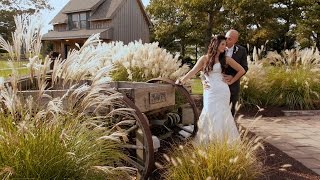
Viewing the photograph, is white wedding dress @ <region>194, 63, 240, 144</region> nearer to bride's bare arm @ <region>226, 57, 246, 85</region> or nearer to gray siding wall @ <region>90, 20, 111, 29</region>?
bride's bare arm @ <region>226, 57, 246, 85</region>

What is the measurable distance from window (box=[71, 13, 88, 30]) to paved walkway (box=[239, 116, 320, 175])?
2616cm

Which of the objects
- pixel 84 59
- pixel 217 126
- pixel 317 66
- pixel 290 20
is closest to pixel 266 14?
pixel 290 20

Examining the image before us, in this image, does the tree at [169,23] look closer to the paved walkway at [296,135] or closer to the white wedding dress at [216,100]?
the paved walkway at [296,135]

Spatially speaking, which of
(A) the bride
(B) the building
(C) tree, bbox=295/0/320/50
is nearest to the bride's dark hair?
(A) the bride

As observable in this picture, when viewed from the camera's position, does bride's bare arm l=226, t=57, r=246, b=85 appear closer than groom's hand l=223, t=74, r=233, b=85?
Yes

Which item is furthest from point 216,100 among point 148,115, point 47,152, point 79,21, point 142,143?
point 79,21

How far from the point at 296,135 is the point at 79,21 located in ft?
93.0

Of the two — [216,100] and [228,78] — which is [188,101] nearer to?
[216,100]

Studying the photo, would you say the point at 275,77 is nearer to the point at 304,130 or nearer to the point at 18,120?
the point at 304,130

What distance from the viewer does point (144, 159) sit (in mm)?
3912

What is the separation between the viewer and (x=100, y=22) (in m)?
31.5

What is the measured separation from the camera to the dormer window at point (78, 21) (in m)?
32.8

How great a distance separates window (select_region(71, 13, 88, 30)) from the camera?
107 ft

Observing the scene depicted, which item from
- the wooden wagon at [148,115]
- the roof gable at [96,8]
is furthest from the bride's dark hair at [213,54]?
the roof gable at [96,8]
